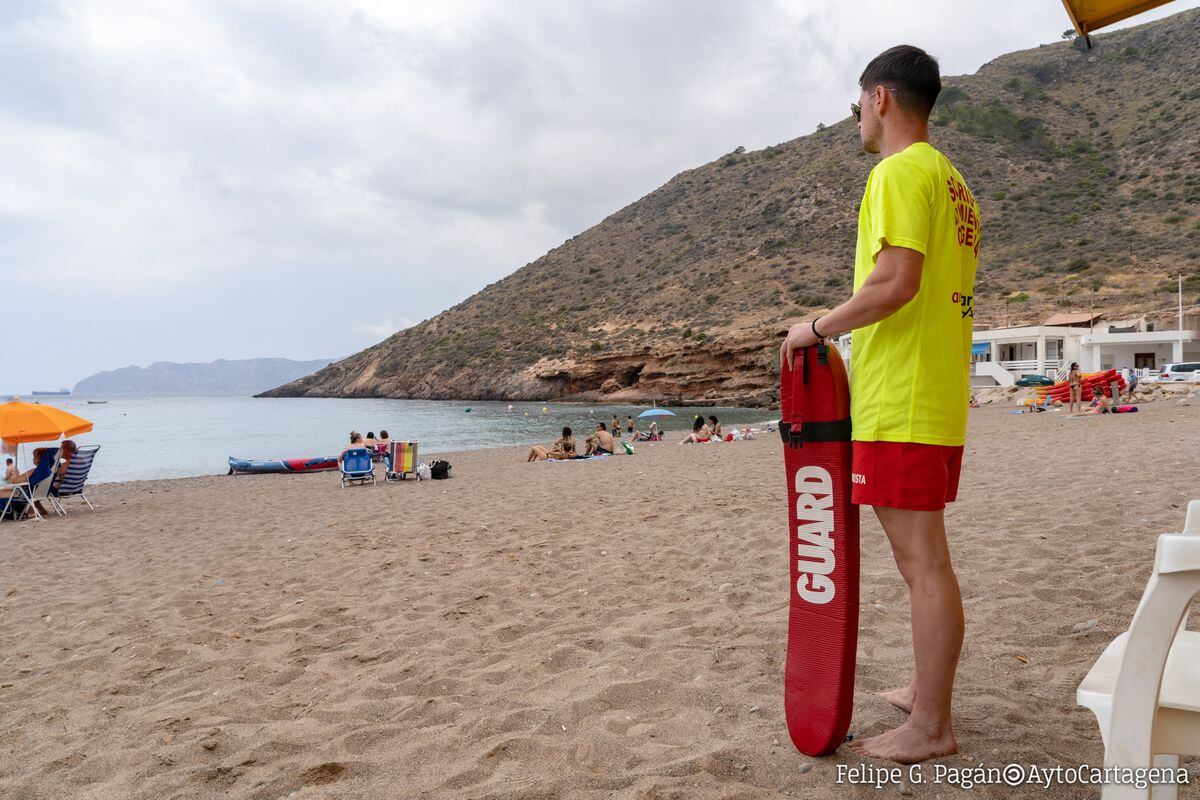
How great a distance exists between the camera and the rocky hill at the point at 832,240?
4031cm

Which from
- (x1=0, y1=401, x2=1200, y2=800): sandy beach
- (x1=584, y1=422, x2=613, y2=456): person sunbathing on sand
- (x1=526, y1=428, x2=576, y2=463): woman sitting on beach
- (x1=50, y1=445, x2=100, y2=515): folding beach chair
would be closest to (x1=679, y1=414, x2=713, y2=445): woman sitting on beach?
(x1=584, y1=422, x2=613, y2=456): person sunbathing on sand

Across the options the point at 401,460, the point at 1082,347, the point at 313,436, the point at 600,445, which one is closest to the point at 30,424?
the point at 401,460

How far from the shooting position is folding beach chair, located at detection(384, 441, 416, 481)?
12.7 metres

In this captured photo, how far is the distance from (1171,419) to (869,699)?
1521cm

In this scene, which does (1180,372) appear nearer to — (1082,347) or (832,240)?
(1082,347)

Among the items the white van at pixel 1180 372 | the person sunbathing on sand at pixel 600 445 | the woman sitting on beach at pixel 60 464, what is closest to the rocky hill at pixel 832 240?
the white van at pixel 1180 372

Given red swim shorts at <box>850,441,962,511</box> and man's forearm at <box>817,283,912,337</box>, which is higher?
man's forearm at <box>817,283,912,337</box>

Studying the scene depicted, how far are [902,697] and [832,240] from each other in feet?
171

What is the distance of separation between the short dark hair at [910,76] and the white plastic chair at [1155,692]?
142 centimetres

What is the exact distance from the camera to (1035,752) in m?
2.03

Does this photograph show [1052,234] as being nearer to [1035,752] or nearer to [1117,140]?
[1117,140]

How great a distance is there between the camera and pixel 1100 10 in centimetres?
263

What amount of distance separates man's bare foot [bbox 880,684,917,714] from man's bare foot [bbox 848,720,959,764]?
27 cm

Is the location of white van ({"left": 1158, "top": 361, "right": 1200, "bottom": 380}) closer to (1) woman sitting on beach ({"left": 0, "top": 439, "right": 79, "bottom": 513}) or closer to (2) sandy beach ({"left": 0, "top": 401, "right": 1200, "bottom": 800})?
(2) sandy beach ({"left": 0, "top": 401, "right": 1200, "bottom": 800})
